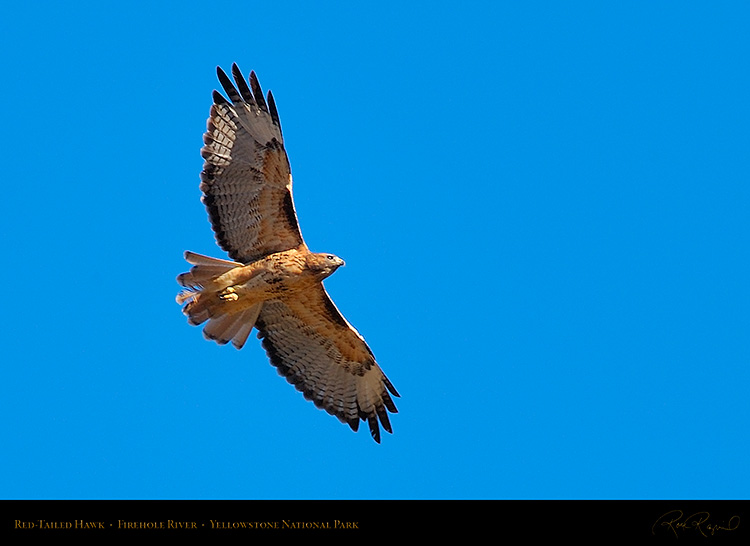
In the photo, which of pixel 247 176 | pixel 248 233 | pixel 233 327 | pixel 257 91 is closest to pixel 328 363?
pixel 233 327

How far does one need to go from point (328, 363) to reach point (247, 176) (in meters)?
2.34

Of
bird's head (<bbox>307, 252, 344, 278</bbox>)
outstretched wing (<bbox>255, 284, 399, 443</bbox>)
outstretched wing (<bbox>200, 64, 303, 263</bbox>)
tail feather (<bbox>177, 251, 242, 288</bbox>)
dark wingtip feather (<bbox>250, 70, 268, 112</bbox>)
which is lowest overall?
outstretched wing (<bbox>255, 284, 399, 443</bbox>)

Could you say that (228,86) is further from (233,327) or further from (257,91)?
(233,327)

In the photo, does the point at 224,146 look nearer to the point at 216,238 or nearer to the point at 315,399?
the point at 216,238

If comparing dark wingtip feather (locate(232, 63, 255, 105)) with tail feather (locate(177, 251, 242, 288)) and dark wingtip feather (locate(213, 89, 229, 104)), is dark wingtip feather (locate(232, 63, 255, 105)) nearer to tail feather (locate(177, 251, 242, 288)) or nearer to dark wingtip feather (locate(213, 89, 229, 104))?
dark wingtip feather (locate(213, 89, 229, 104))

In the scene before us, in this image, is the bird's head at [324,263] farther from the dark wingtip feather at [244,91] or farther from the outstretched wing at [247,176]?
Answer: the dark wingtip feather at [244,91]
